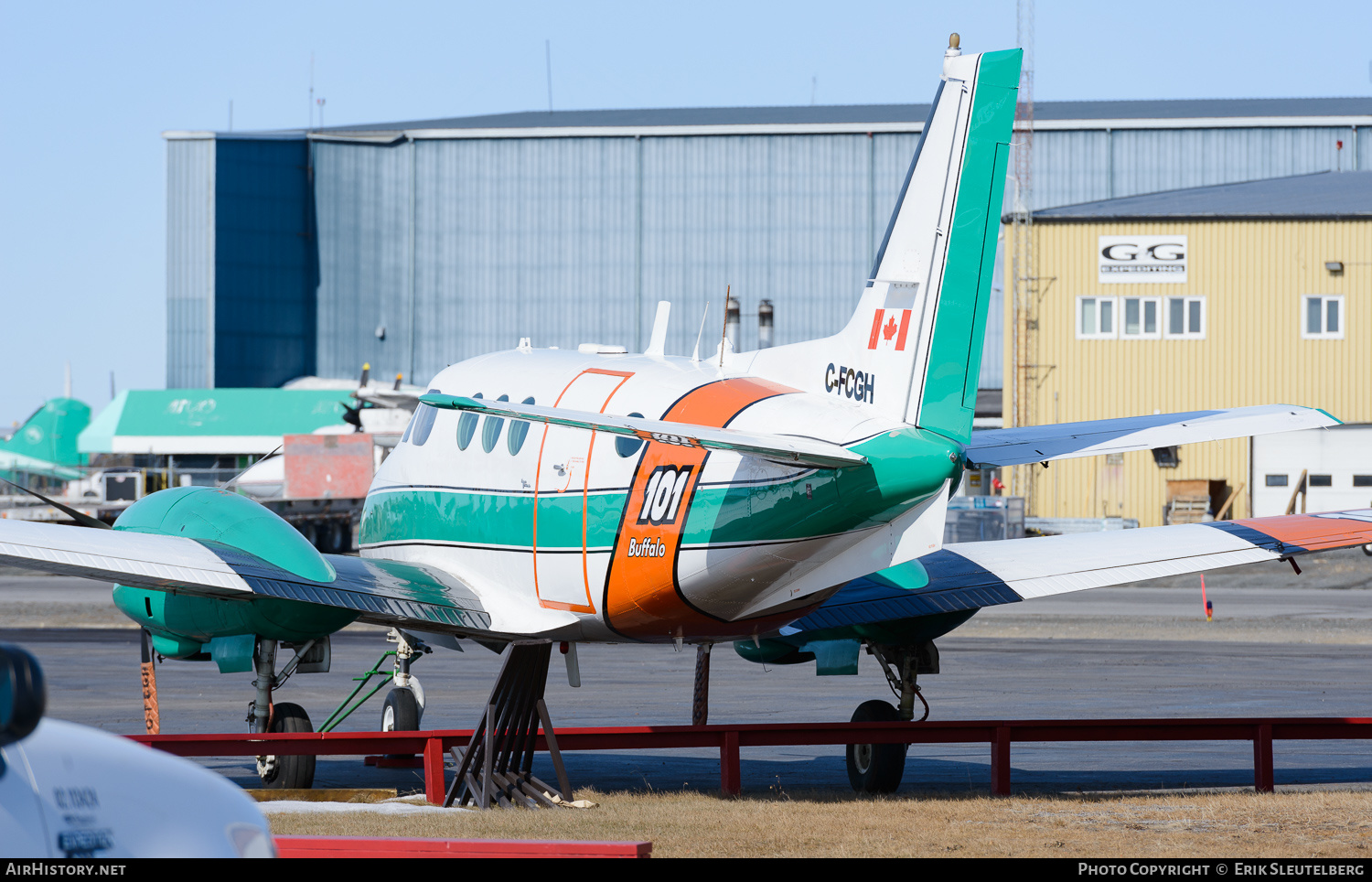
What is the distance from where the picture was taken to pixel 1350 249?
49.5m

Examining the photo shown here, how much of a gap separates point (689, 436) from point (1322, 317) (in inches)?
1830

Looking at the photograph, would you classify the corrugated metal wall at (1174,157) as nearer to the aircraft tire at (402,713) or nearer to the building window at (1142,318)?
the building window at (1142,318)

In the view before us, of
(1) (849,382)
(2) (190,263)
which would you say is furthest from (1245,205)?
(2) (190,263)

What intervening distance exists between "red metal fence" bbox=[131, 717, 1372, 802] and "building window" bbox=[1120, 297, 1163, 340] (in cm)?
4004

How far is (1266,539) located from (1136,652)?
1312 cm

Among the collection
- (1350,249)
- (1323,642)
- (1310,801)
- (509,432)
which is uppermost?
(1350,249)

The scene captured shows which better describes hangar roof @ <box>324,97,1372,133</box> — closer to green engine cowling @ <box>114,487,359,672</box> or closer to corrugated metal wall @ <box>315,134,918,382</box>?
corrugated metal wall @ <box>315,134,918,382</box>

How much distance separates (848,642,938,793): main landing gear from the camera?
13.3 metres

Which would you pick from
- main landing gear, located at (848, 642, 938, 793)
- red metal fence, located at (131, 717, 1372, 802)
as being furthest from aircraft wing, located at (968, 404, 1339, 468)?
main landing gear, located at (848, 642, 938, 793)

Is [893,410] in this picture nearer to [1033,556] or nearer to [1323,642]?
[1033,556]

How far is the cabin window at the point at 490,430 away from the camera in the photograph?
13016mm

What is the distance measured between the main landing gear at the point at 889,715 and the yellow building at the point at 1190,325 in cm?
3803
